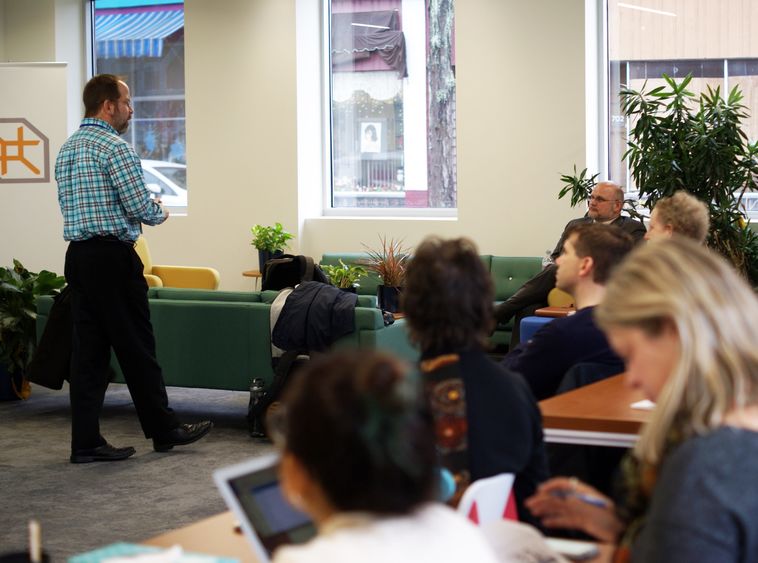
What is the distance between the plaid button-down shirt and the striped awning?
627 cm

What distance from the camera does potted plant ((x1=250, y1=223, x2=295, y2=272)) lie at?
10.1 metres

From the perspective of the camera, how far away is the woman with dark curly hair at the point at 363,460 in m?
Answer: 1.20

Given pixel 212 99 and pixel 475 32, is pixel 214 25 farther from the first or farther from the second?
pixel 475 32

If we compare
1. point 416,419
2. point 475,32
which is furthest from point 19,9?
point 416,419

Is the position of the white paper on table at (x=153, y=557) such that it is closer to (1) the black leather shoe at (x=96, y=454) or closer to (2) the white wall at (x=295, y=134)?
(1) the black leather shoe at (x=96, y=454)

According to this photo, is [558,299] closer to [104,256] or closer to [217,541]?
[104,256]

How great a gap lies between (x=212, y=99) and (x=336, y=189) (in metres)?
1.46

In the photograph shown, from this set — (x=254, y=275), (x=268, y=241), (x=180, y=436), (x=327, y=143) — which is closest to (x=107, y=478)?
(x=180, y=436)

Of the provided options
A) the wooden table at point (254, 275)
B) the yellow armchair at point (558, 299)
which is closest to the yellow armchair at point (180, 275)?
the wooden table at point (254, 275)

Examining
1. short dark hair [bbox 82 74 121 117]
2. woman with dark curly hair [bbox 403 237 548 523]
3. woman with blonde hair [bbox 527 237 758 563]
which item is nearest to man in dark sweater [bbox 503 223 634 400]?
woman with dark curly hair [bbox 403 237 548 523]

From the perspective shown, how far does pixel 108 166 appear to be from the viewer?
5.29 metres

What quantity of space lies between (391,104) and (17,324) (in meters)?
4.66

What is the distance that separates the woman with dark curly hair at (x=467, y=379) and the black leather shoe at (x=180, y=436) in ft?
11.7

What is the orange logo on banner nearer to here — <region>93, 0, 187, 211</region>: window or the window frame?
<region>93, 0, 187, 211</region>: window
